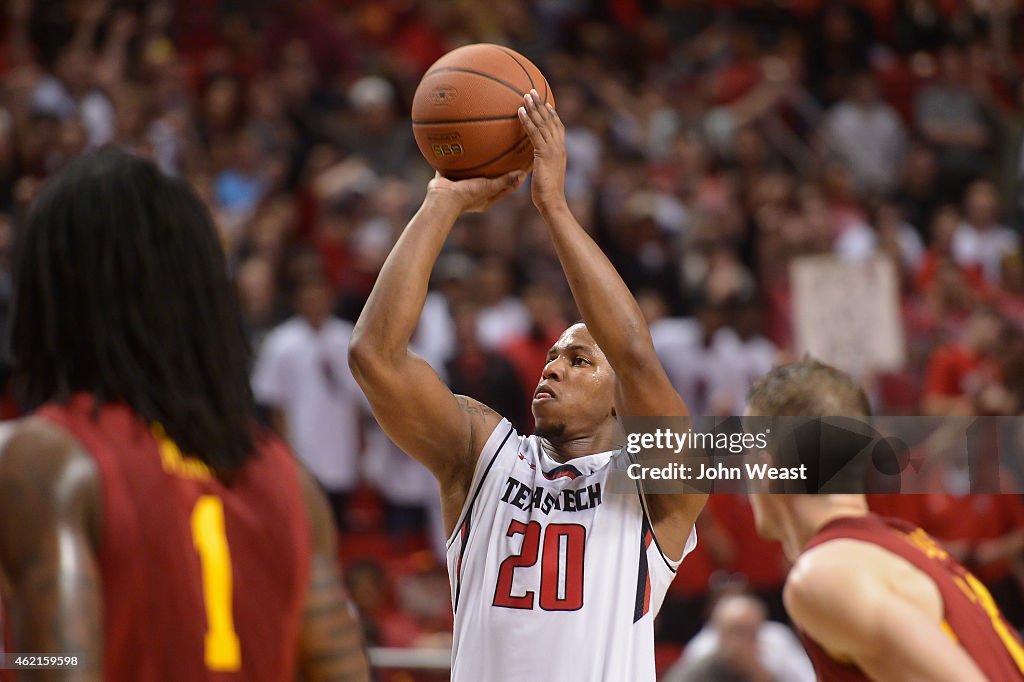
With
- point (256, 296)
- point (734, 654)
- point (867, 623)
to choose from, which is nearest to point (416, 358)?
point (867, 623)

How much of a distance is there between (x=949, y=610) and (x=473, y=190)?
1.77 metres

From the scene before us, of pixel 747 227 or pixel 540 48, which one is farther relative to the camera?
pixel 540 48

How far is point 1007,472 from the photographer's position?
8.03m

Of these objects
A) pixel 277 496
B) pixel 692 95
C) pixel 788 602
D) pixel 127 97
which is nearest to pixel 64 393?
pixel 277 496

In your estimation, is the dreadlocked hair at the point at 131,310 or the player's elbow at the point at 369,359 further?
the player's elbow at the point at 369,359

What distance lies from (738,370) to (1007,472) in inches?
79.5

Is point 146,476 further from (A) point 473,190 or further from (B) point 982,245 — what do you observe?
(B) point 982,245

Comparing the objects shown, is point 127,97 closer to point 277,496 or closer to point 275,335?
point 275,335

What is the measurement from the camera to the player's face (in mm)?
3975

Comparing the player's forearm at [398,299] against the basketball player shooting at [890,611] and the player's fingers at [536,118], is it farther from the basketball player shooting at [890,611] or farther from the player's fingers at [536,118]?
the basketball player shooting at [890,611]

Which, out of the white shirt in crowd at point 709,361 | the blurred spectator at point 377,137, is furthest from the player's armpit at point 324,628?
the blurred spectator at point 377,137

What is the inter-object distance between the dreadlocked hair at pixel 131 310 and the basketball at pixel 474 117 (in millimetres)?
1729

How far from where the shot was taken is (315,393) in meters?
8.85

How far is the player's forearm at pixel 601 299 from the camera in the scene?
3604 mm
